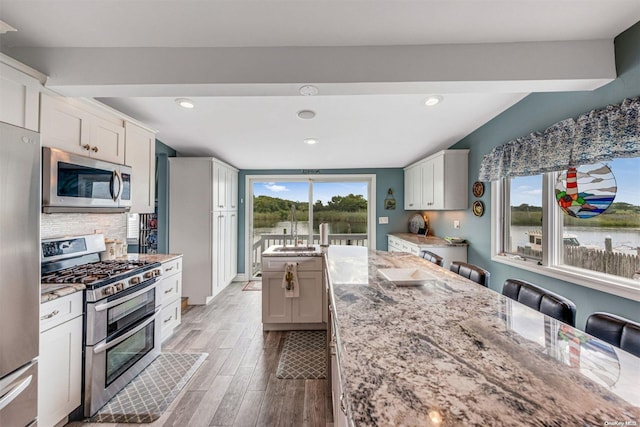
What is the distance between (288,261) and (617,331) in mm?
2445

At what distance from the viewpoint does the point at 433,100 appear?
7.48ft

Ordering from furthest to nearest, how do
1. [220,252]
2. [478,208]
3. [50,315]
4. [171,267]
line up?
[220,252]
[478,208]
[171,267]
[50,315]

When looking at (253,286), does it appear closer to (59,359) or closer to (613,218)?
(59,359)

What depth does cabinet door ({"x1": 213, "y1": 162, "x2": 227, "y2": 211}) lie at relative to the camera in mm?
3920

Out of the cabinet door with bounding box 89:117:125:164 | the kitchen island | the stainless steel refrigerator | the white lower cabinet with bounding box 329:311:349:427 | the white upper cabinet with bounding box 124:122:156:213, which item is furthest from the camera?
the white upper cabinet with bounding box 124:122:156:213

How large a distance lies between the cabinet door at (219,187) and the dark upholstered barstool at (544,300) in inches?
144

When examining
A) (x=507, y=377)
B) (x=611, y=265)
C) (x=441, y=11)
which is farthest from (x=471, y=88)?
(x=507, y=377)

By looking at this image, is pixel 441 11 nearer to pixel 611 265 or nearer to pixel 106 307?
pixel 611 265

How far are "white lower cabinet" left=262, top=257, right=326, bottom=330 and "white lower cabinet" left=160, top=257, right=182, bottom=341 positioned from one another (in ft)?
3.11

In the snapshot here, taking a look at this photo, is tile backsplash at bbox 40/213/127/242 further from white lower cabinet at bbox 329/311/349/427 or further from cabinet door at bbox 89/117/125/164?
white lower cabinet at bbox 329/311/349/427

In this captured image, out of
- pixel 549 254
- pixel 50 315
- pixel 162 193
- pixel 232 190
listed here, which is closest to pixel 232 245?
pixel 232 190

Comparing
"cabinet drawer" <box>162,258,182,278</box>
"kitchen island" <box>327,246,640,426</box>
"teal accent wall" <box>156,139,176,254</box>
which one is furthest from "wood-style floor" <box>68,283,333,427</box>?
"teal accent wall" <box>156,139,176,254</box>

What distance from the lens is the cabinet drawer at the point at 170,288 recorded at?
2.64 metres

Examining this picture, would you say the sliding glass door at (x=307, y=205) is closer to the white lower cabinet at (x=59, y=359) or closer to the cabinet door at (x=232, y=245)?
the cabinet door at (x=232, y=245)
